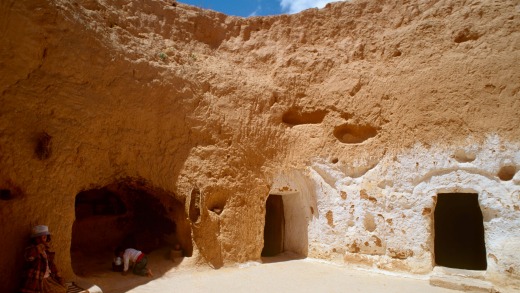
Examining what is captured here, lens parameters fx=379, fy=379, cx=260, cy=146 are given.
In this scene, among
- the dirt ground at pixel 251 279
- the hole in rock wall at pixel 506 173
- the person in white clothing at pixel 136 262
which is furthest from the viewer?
the person in white clothing at pixel 136 262

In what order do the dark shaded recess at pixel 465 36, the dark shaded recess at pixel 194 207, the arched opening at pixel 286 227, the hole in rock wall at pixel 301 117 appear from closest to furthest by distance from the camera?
1. the dark shaded recess at pixel 194 207
2. the dark shaded recess at pixel 465 36
3. the arched opening at pixel 286 227
4. the hole in rock wall at pixel 301 117

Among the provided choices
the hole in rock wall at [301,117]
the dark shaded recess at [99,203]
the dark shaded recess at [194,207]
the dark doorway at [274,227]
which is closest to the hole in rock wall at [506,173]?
the hole in rock wall at [301,117]

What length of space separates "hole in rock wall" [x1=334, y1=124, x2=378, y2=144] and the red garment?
639cm

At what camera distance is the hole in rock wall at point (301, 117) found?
9.45 metres

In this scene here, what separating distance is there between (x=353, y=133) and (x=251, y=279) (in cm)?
408

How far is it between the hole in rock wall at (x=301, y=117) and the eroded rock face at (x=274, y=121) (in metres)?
0.04

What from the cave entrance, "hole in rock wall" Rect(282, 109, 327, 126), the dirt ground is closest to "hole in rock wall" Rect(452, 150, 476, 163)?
the dirt ground

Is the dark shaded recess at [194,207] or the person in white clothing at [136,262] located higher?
the dark shaded recess at [194,207]

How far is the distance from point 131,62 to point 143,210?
3.95 m

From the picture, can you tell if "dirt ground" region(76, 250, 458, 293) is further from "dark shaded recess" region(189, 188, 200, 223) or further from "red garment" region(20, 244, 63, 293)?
"red garment" region(20, 244, 63, 293)

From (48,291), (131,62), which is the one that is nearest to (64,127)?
(131,62)

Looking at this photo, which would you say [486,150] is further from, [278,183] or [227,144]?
[227,144]

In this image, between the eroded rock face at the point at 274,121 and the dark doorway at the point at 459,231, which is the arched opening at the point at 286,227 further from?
the dark doorway at the point at 459,231

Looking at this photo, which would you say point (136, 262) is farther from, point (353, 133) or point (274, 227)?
point (353, 133)
